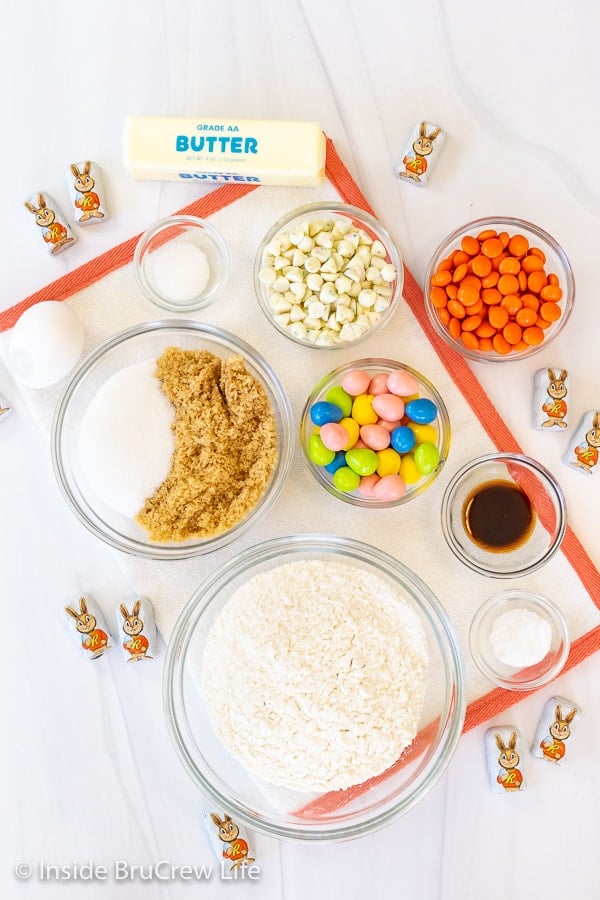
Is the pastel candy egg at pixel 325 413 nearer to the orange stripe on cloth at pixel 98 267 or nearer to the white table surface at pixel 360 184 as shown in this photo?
the white table surface at pixel 360 184

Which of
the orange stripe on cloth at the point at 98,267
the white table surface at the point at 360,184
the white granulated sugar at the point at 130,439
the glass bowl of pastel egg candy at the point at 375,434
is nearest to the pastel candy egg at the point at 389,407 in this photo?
the glass bowl of pastel egg candy at the point at 375,434

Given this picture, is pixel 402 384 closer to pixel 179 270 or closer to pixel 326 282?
pixel 326 282

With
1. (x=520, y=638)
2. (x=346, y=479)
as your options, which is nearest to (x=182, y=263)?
(x=346, y=479)

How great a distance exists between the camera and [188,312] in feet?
3.82

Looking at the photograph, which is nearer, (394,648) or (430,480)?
(394,648)

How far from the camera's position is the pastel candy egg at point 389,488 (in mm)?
1070

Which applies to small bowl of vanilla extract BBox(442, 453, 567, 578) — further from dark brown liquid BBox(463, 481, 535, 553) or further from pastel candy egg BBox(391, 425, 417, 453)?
pastel candy egg BBox(391, 425, 417, 453)

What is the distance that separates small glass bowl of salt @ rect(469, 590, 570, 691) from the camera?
1130 millimetres

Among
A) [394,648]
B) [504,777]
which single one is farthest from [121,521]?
[504,777]

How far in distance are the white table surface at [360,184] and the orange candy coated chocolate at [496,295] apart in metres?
0.09

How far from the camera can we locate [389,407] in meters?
1.07

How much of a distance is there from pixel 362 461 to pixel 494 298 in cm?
34

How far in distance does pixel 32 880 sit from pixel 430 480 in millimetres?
1005

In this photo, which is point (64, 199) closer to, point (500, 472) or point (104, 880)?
point (500, 472)
